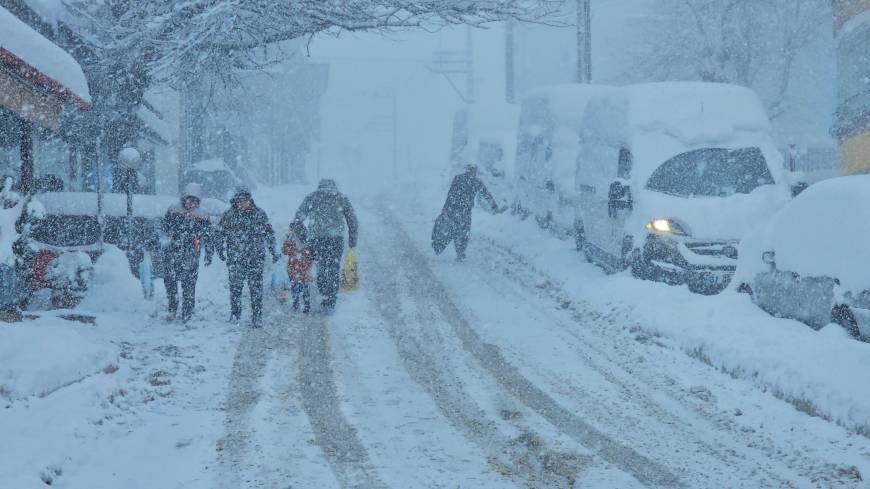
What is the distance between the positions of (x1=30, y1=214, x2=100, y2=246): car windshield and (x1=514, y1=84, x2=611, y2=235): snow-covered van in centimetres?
845

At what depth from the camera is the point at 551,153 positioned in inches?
745

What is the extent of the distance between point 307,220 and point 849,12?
51.7 ft

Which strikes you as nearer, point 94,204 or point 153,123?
point 94,204

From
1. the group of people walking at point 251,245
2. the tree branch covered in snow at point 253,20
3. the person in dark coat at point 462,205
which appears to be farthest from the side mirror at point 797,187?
the group of people walking at point 251,245

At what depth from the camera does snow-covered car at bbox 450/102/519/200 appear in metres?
25.4

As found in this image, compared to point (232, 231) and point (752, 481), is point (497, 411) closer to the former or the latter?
point (752, 481)

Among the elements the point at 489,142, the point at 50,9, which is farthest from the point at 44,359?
the point at 489,142

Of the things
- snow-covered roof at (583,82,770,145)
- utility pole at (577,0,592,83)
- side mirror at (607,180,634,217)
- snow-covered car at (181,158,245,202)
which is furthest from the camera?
snow-covered car at (181,158,245,202)

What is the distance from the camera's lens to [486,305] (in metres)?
12.1

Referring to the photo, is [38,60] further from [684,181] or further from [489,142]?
[489,142]

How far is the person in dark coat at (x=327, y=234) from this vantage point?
38.2ft

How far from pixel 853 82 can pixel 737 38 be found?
31.2 ft

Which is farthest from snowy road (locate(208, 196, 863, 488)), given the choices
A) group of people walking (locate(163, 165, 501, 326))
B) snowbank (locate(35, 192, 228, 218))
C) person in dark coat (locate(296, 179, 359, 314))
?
snowbank (locate(35, 192, 228, 218))

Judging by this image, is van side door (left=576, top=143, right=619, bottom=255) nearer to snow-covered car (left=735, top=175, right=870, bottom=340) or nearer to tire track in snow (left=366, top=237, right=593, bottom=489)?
snow-covered car (left=735, top=175, right=870, bottom=340)
